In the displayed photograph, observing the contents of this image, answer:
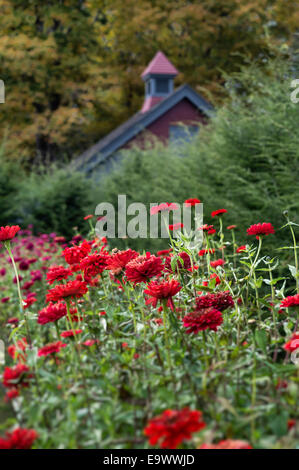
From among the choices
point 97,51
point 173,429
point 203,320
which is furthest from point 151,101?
point 173,429

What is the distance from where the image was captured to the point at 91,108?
640 inches

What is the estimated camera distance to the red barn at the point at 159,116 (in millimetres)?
13734

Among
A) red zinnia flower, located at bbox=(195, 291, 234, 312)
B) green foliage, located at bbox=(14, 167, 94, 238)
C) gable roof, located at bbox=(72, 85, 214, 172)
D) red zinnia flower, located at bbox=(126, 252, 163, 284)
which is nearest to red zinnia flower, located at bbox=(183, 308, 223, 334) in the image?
red zinnia flower, located at bbox=(195, 291, 234, 312)

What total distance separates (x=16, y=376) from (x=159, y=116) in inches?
559

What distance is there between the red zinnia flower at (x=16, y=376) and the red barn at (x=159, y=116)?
11.8 m

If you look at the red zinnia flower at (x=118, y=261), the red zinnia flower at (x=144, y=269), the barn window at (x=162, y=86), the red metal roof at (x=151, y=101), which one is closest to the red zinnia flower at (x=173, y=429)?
the red zinnia flower at (x=144, y=269)

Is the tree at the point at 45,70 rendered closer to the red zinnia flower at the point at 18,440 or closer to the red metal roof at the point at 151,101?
the red metal roof at the point at 151,101

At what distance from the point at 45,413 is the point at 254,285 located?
837 mm

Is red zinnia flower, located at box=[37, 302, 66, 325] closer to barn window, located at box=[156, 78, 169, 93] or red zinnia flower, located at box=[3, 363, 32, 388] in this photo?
red zinnia flower, located at box=[3, 363, 32, 388]

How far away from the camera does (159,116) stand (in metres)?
14.7

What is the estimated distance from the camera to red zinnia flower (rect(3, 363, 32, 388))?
3.61 feet

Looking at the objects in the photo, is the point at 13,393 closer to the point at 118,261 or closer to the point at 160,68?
the point at 118,261

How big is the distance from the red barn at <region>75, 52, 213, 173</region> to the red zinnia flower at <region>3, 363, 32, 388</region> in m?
11.8
